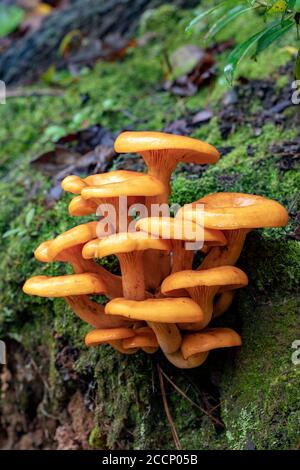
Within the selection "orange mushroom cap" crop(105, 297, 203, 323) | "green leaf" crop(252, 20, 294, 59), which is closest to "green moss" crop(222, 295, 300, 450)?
"orange mushroom cap" crop(105, 297, 203, 323)

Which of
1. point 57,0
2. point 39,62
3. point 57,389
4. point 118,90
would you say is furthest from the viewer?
point 57,0

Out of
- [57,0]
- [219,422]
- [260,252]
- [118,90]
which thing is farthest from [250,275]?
[57,0]

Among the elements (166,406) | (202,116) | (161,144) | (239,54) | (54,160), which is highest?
(239,54)

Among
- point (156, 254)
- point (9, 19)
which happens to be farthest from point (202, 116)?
point (9, 19)

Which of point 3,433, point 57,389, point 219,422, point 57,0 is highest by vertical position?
point 57,0

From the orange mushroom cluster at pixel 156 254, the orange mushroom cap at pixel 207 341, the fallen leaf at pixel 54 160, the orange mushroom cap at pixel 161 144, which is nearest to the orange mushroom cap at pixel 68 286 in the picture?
the orange mushroom cluster at pixel 156 254

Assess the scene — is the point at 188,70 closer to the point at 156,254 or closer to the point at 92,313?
the point at 156,254

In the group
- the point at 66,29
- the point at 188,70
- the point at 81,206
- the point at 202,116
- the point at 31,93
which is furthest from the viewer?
the point at 66,29

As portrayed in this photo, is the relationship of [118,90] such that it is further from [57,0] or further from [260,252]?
[57,0]
